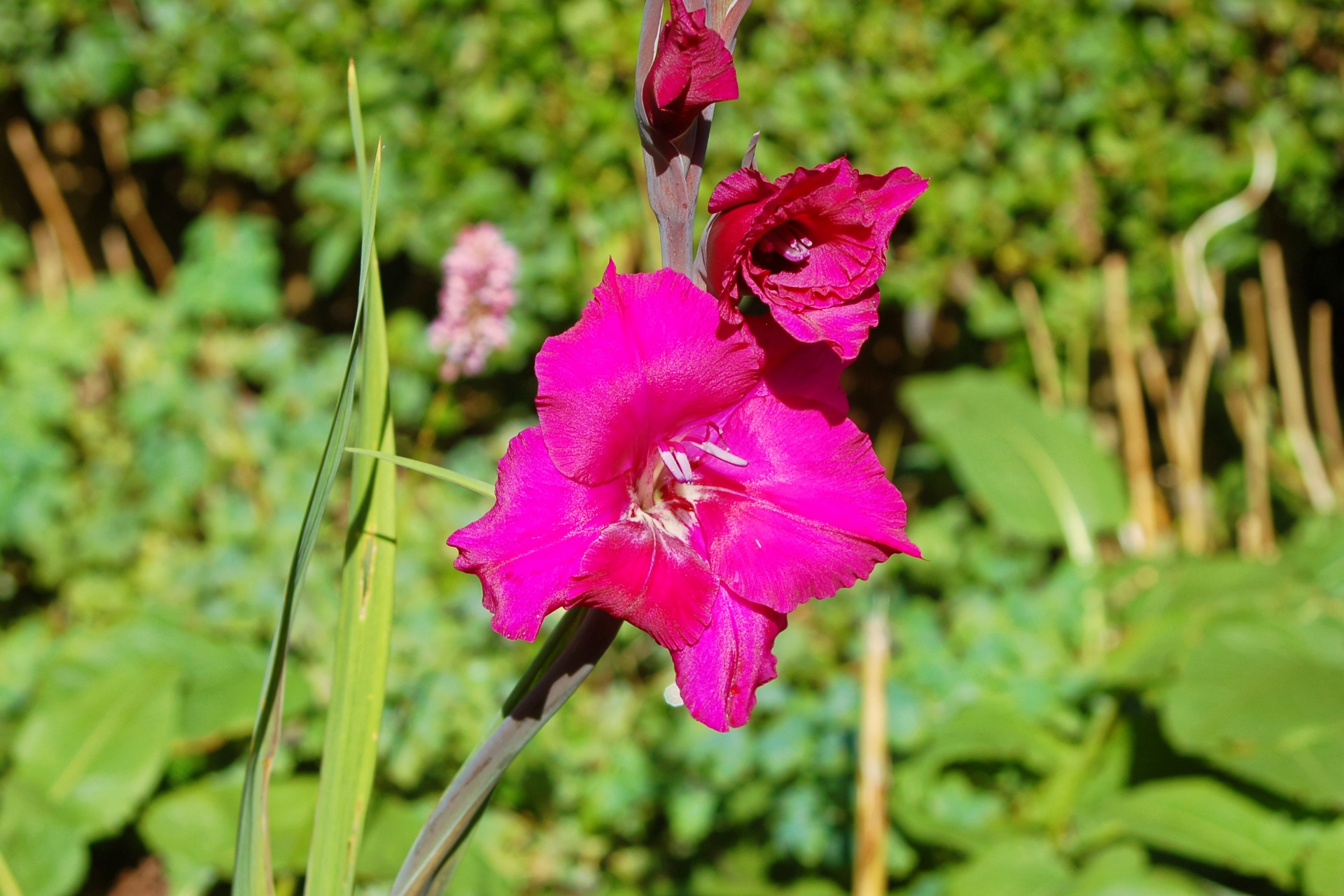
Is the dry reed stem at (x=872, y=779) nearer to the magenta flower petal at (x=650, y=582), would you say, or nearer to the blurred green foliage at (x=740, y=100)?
the magenta flower petal at (x=650, y=582)

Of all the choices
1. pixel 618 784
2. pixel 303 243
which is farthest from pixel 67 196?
pixel 618 784

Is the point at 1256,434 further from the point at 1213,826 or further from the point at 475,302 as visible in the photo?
the point at 475,302

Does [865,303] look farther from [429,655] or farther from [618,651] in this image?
[618,651]

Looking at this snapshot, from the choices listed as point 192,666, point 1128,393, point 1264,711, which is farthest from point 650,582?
point 1128,393

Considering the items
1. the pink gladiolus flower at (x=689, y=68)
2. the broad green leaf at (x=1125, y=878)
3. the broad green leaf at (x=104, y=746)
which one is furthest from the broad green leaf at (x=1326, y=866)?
the broad green leaf at (x=104, y=746)

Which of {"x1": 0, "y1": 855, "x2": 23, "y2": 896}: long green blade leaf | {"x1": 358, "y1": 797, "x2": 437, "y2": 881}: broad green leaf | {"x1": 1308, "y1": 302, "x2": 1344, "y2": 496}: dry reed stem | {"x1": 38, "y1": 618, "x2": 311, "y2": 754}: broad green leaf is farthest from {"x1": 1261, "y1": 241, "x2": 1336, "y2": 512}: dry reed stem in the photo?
{"x1": 0, "y1": 855, "x2": 23, "y2": 896}: long green blade leaf
